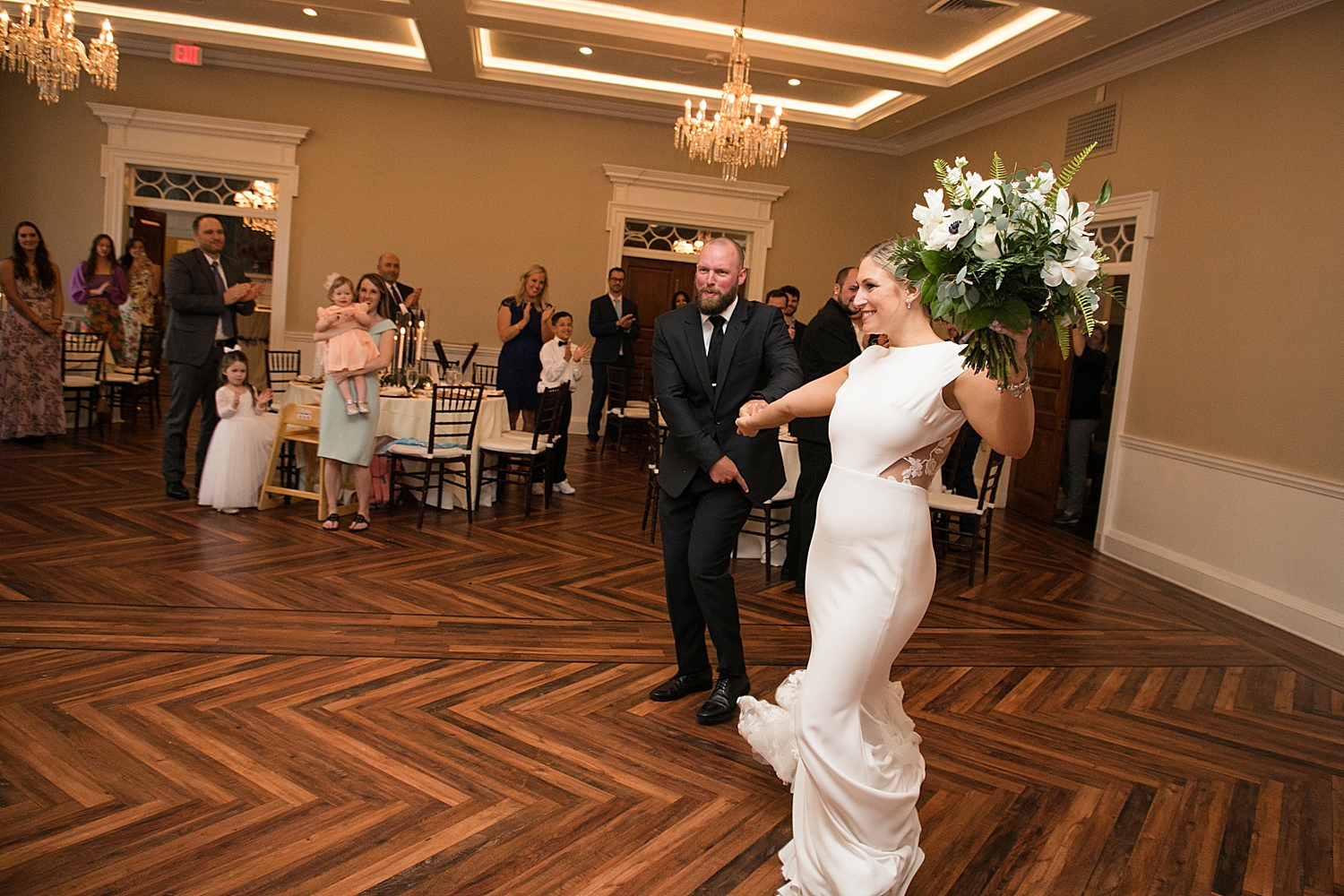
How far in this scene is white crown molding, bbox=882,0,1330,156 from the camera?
6.02 meters

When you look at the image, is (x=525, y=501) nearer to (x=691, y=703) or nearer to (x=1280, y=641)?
(x=691, y=703)

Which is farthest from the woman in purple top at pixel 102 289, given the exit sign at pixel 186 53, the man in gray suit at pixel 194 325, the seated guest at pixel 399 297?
the man in gray suit at pixel 194 325

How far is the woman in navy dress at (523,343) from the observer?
7.44m

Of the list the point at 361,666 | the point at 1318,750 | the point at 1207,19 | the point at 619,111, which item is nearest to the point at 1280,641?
the point at 1318,750

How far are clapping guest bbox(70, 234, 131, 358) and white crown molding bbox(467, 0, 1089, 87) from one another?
4.16 m

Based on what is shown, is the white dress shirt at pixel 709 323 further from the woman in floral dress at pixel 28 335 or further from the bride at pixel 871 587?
the woman in floral dress at pixel 28 335

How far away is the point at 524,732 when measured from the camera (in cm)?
313

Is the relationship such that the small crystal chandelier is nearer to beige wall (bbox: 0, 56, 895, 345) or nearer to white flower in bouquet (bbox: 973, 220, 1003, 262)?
beige wall (bbox: 0, 56, 895, 345)

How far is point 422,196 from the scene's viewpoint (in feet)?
33.4

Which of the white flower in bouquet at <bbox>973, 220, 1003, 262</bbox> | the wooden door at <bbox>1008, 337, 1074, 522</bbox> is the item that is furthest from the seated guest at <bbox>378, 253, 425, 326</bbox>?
the white flower in bouquet at <bbox>973, 220, 1003, 262</bbox>

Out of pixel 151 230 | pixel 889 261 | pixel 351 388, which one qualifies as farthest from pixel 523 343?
pixel 151 230

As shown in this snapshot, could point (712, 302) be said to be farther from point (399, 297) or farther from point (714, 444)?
point (399, 297)

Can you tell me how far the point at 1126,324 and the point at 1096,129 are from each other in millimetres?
1667

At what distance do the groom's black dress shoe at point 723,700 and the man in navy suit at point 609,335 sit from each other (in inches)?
259
